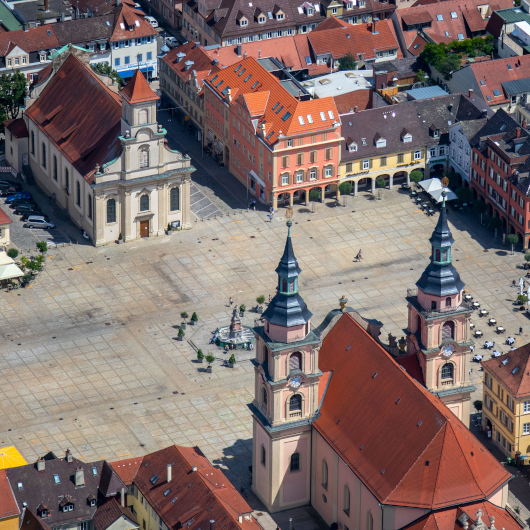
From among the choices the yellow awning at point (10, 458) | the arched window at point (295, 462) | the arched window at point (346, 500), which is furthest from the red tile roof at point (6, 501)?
the arched window at point (346, 500)

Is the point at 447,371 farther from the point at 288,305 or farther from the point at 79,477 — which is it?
the point at 79,477

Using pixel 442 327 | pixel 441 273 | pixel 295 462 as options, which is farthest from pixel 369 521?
pixel 441 273

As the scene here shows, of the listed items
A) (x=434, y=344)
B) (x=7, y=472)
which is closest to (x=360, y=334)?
(x=434, y=344)

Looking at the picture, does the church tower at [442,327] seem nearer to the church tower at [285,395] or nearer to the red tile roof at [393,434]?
the red tile roof at [393,434]

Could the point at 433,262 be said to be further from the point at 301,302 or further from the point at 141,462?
the point at 141,462

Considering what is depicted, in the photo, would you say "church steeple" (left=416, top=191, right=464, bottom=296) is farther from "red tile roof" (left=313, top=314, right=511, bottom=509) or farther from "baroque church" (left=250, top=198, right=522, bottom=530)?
"red tile roof" (left=313, top=314, right=511, bottom=509)

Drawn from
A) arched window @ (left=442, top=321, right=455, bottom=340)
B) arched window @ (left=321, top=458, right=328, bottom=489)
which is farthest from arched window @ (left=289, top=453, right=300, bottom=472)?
arched window @ (left=442, top=321, right=455, bottom=340)
